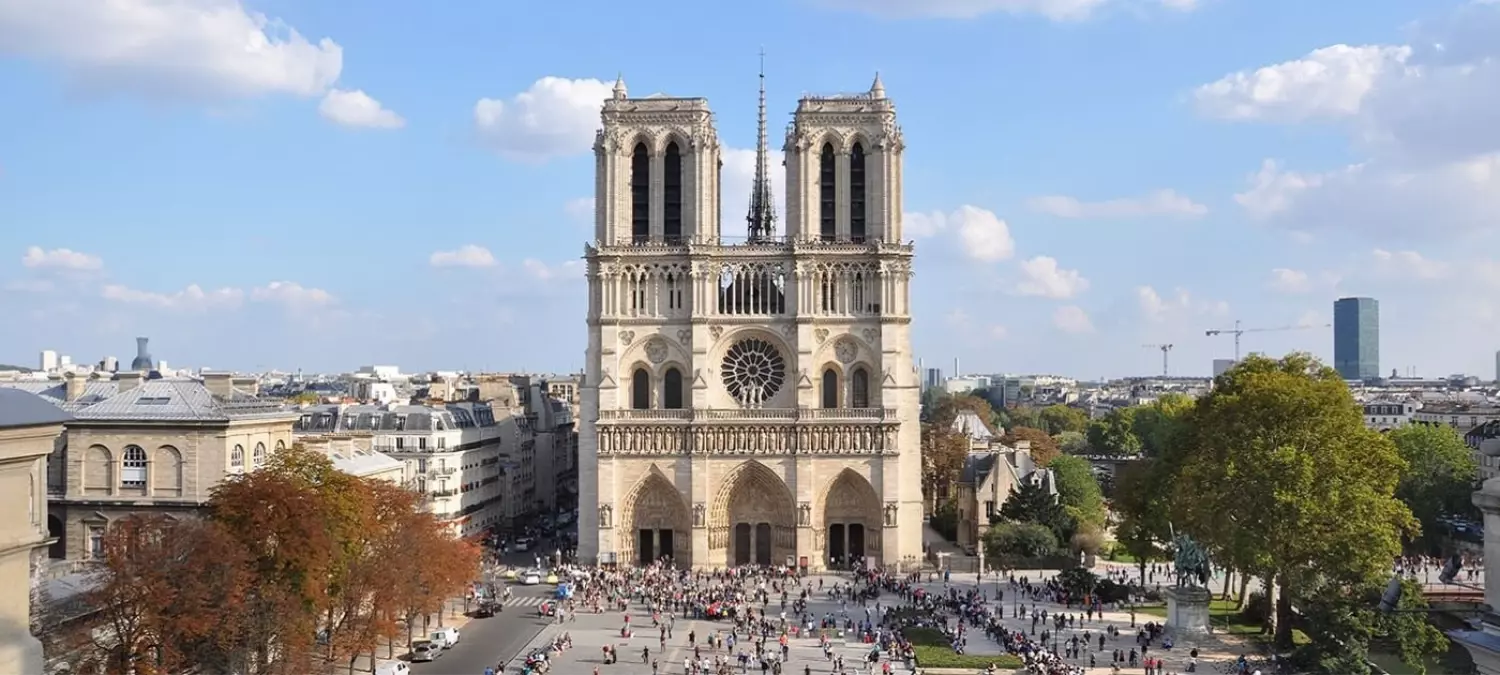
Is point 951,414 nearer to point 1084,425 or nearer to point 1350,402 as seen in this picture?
point 1084,425

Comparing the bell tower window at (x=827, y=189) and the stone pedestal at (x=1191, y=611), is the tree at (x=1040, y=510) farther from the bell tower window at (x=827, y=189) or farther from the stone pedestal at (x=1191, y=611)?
the stone pedestal at (x=1191, y=611)

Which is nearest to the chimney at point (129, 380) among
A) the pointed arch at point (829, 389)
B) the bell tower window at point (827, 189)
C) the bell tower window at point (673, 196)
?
the bell tower window at point (673, 196)

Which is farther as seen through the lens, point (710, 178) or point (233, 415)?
point (710, 178)

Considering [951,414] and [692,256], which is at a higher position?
[692,256]

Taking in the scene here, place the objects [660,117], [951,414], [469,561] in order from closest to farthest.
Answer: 1. [469,561]
2. [660,117]
3. [951,414]

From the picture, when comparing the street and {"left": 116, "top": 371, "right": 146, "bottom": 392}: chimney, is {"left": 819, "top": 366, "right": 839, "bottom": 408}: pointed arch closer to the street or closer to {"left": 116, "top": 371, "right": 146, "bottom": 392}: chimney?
the street

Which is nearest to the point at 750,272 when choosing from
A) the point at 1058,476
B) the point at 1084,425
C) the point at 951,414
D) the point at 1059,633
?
the point at 1058,476
